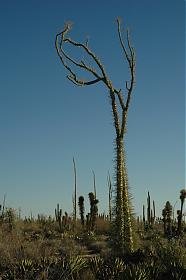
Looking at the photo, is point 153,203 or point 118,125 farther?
point 153,203

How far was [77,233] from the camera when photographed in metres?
25.2

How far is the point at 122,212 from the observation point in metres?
15.5

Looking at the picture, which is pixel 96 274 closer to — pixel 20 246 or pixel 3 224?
pixel 20 246

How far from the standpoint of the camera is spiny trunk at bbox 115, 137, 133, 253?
15445 mm

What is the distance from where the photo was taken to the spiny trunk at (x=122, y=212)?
15.4m

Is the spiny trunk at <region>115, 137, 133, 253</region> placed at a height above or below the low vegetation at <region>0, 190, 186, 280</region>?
above

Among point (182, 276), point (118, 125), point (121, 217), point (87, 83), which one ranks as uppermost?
point (87, 83)

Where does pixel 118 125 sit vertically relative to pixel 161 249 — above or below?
above

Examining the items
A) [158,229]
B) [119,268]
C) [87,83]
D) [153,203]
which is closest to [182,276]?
[119,268]

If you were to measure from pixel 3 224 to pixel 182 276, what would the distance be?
14.9 meters

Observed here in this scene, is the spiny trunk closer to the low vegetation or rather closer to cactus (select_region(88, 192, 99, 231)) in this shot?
the low vegetation

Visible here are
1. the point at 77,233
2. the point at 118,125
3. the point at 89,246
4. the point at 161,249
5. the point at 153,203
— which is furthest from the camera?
the point at 153,203

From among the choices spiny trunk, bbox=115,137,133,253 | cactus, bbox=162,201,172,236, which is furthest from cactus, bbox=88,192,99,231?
spiny trunk, bbox=115,137,133,253

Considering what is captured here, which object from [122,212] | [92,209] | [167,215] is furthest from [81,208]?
[122,212]
